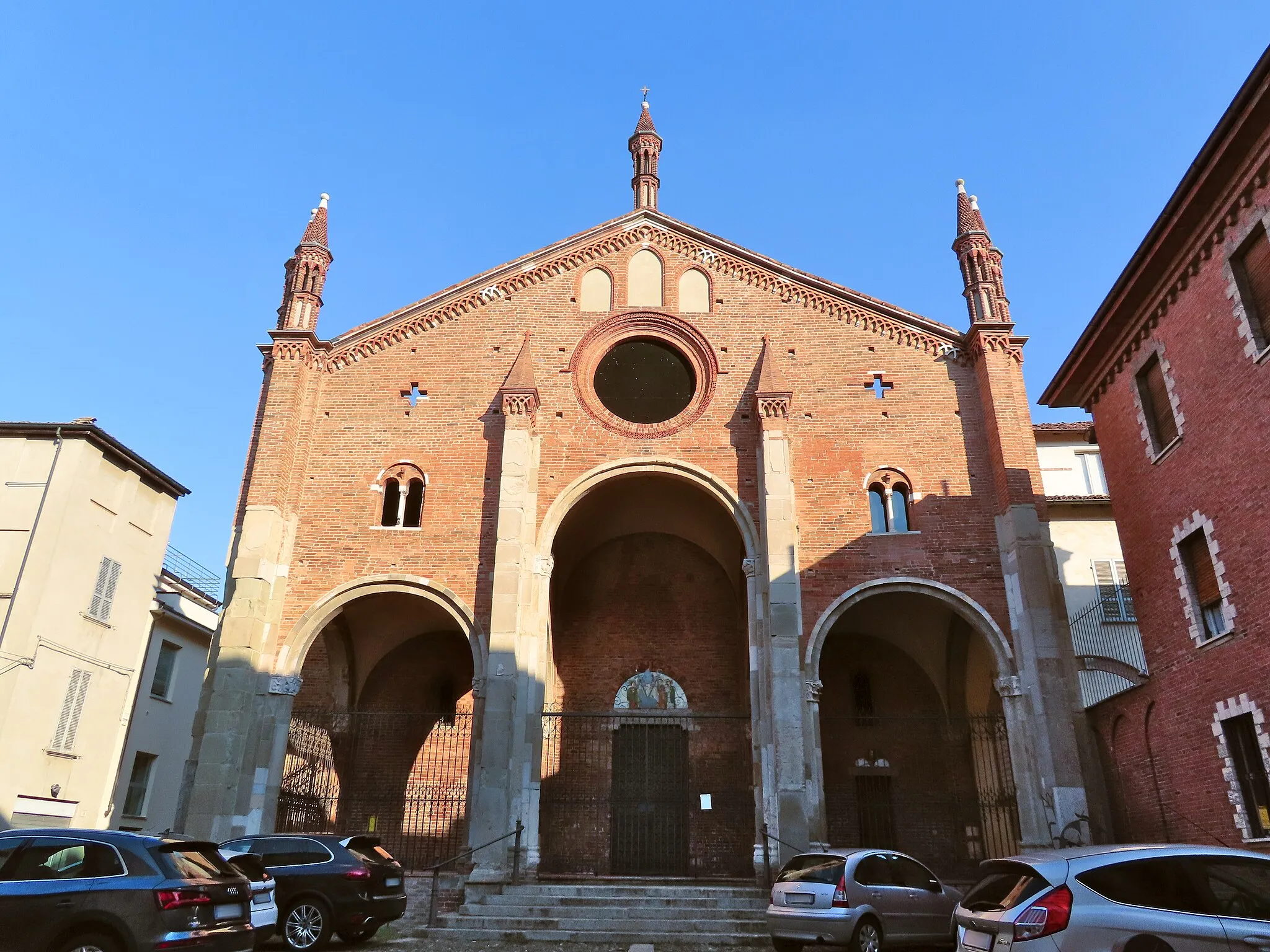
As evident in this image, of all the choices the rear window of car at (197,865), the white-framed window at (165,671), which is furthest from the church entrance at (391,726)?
the rear window of car at (197,865)

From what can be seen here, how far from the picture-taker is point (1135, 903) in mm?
5809

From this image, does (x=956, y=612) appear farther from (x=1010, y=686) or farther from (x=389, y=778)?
(x=389, y=778)

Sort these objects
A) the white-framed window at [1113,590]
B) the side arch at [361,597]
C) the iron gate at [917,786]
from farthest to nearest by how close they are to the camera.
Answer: the white-framed window at [1113,590]
the iron gate at [917,786]
the side arch at [361,597]

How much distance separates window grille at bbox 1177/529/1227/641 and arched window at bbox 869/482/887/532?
213 inches

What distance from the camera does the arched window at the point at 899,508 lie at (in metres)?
17.6

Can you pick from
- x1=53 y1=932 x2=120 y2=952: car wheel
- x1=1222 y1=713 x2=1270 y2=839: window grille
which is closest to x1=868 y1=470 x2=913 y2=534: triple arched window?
x1=1222 y1=713 x2=1270 y2=839: window grille

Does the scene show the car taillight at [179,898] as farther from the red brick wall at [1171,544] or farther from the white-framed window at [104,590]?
the white-framed window at [104,590]

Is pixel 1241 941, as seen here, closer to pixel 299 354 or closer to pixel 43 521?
pixel 299 354

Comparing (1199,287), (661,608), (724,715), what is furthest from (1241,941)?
(661,608)

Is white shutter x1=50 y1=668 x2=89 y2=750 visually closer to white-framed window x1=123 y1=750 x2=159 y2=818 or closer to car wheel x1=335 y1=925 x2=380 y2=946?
white-framed window x1=123 y1=750 x2=159 y2=818


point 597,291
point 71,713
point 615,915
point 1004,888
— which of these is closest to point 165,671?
point 71,713

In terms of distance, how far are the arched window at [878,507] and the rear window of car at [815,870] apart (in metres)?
7.80

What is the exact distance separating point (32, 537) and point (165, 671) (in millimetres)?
6903

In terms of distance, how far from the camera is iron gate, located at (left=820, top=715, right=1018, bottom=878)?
18812 mm
